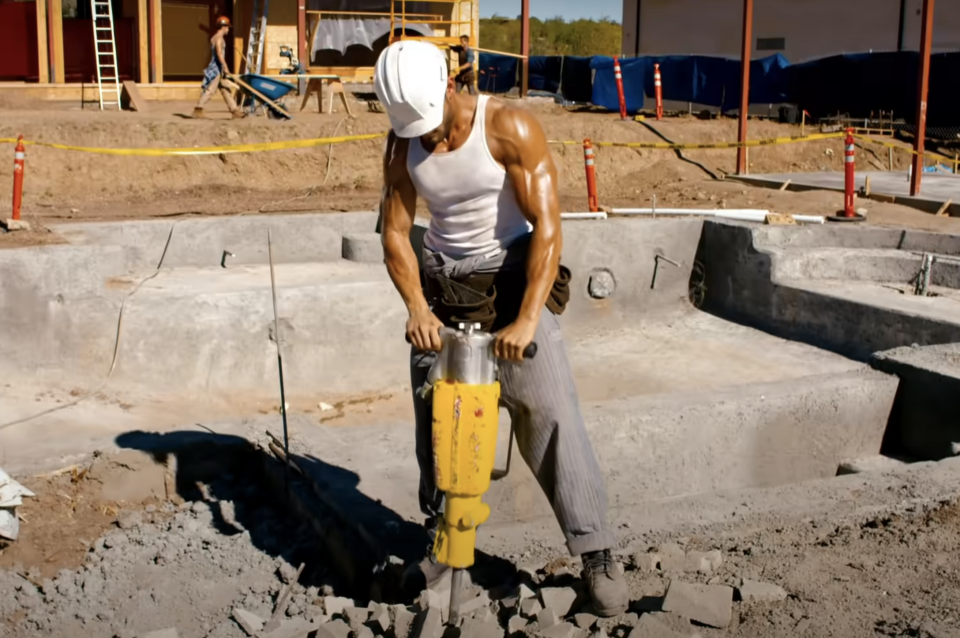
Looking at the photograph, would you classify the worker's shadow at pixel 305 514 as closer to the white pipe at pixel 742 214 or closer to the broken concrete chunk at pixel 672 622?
the broken concrete chunk at pixel 672 622

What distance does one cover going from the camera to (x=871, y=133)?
21.3 m

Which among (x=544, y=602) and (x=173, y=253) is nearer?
(x=544, y=602)

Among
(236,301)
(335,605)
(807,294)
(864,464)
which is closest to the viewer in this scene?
(335,605)

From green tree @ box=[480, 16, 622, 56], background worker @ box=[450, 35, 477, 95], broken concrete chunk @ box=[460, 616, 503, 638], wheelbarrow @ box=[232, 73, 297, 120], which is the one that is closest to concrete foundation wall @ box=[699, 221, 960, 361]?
broken concrete chunk @ box=[460, 616, 503, 638]

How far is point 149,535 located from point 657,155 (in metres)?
13.8

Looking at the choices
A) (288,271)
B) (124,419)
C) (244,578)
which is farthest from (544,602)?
(288,271)

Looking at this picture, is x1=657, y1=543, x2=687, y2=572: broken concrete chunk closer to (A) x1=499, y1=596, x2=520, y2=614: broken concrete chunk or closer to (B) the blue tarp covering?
(A) x1=499, y1=596, x2=520, y2=614: broken concrete chunk

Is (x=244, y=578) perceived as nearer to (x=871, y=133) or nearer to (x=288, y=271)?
(x=288, y=271)

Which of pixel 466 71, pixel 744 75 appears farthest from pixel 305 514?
pixel 466 71

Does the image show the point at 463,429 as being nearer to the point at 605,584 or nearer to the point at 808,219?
the point at 605,584

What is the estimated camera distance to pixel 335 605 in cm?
407

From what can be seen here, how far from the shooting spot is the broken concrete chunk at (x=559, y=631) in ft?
11.1

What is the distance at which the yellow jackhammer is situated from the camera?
11.1ft

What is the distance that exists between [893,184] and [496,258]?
12.8 m
